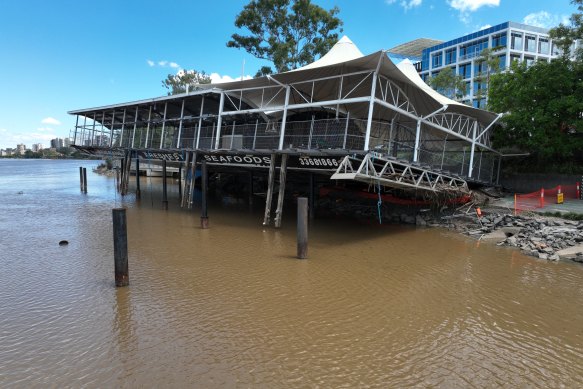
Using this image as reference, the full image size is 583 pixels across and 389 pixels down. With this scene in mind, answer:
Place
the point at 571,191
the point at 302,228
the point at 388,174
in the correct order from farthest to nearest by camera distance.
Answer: the point at 571,191 < the point at 388,174 < the point at 302,228

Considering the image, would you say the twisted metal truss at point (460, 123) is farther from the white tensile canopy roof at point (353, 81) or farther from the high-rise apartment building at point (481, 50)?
the high-rise apartment building at point (481, 50)

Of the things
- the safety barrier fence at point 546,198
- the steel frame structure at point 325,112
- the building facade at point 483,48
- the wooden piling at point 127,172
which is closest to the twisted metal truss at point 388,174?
the steel frame structure at point 325,112

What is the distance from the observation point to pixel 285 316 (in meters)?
6.61

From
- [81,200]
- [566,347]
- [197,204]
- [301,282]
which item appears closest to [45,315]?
[301,282]

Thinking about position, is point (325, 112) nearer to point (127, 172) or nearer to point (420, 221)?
point (420, 221)

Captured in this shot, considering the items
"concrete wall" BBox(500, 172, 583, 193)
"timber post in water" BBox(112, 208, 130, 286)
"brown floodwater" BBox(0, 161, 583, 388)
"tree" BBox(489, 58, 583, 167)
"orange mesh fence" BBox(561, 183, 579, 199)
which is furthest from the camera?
"concrete wall" BBox(500, 172, 583, 193)

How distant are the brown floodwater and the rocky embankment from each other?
71 cm

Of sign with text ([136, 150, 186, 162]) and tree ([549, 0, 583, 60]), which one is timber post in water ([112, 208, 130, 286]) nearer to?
sign with text ([136, 150, 186, 162])

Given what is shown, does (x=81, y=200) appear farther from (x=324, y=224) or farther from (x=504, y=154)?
(x=504, y=154)

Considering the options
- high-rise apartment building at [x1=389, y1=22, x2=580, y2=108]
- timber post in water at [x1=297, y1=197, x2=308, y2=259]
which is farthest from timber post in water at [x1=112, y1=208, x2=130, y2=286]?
high-rise apartment building at [x1=389, y1=22, x2=580, y2=108]

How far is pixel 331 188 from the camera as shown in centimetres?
1909

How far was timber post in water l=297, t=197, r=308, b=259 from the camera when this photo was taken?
10031mm

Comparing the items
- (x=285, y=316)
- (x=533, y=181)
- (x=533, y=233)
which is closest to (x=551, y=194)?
(x=533, y=181)

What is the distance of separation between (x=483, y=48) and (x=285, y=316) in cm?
5900
